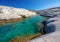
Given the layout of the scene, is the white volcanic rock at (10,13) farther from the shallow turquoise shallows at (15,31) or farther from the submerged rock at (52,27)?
the submerged rock at (52,27)

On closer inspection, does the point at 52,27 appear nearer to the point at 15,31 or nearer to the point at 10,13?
the point at 15,31

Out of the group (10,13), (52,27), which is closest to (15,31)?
(52,27)

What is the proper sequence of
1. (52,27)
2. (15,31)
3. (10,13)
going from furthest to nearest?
(10,13) → (15,31) → (52,27)

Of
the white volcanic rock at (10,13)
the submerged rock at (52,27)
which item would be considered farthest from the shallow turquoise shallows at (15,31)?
the white volcanic rock at (10,13)

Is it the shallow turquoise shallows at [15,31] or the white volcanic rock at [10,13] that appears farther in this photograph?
the white volcanic rock at [10,13]

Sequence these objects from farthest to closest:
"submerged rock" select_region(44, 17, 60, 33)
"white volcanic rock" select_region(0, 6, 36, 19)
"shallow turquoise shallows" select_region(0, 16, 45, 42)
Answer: "white volcanic rock" select_region(0, 6, 36, 19) < "shallow turquoise shallows" select_region(0, 16, 45, 42) < "submerged rock" select_region(44, 17, 60, 33)

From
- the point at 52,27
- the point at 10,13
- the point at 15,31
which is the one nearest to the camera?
the point at 52,27

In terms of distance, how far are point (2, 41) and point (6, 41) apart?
0.65m

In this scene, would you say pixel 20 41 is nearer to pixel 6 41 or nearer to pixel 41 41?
pixel 6 41

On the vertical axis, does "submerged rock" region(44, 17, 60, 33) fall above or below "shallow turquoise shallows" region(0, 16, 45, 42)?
above

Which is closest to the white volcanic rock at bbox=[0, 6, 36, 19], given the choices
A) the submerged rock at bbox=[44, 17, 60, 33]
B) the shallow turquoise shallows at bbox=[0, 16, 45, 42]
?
the shallow turquoise shallows at bbox=[0, 16, 45, 42]

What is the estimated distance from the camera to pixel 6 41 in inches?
741

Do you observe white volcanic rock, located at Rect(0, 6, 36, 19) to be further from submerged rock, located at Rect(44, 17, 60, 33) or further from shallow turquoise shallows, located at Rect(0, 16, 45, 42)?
submerged rock, located at Rect(44, 17, 60, 33)

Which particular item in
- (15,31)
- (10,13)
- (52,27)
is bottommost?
(15,31)
